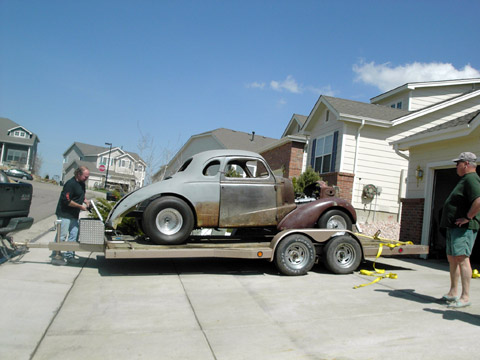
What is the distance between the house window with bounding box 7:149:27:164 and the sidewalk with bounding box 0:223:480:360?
5582cm

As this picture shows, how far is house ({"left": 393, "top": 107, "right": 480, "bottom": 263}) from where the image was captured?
9.57 m

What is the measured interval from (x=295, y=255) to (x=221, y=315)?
2540mm

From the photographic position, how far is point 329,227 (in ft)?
24.9

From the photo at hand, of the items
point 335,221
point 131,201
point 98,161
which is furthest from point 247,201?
point 98,161

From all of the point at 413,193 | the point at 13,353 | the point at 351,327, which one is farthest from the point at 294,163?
the point at 13,353

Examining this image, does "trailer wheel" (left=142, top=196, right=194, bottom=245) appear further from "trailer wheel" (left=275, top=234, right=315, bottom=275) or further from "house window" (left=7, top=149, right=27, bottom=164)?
"house window" (left=7, top=149, right=27, bottom=164)

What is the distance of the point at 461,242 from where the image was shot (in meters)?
5.01

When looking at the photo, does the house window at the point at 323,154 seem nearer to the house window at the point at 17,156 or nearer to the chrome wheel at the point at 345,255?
the chrome wheel at the point at 345,255

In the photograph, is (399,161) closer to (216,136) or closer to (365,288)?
(365,288)

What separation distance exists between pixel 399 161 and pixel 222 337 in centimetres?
1415

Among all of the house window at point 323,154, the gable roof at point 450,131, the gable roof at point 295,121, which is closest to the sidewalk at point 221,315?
the gable roof at point 450,131

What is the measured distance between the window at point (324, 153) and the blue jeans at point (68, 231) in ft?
36.8

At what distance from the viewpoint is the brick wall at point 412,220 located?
10641mm

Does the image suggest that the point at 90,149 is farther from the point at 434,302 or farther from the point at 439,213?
the point at 434,302
